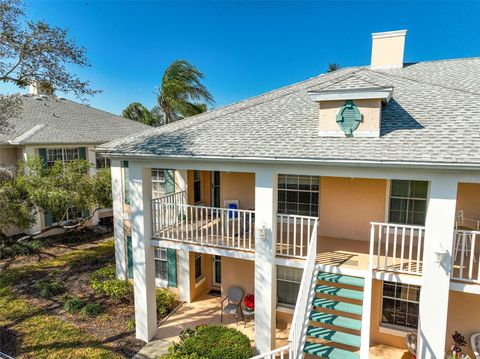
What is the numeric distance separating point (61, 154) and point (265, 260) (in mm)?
16590

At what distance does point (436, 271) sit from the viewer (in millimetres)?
5891

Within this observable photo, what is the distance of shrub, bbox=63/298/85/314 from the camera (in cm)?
993

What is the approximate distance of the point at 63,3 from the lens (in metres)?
10.1

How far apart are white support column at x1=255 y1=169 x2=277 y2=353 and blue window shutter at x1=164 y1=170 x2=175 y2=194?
4.74m

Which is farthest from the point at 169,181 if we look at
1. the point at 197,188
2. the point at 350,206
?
the point at 350,206

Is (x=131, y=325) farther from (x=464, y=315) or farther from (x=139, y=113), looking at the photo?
(x=139, y=113)

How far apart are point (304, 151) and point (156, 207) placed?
16.0ft

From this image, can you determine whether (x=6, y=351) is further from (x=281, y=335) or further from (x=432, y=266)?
(x=432, y=266)

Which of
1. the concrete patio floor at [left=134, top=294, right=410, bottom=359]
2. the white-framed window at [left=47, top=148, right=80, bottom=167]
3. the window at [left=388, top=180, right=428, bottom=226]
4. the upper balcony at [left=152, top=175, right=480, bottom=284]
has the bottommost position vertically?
the concrete patio floor at [left=134, top=294, right=410, bottom=359]

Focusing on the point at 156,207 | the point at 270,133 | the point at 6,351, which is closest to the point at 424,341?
the point at 270,133

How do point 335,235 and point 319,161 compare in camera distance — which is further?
point 335,235

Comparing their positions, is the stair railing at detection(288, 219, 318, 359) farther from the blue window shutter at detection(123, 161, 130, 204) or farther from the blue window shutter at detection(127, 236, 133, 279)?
the blue window shutter at detection(123, 161, 130, 204)

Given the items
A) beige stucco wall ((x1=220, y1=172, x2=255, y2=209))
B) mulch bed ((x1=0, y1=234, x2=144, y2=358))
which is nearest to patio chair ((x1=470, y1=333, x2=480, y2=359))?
beige stucco wall ((x1=220, y1=172, x2=255, y2=209))

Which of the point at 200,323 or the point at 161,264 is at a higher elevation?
the point at 161,264
